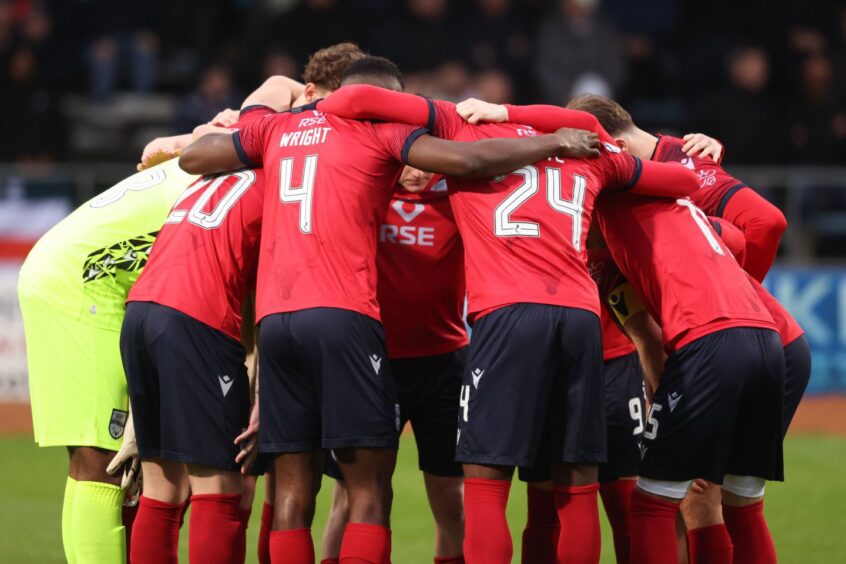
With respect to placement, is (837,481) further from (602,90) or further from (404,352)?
(602,90)

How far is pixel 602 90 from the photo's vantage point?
1465 cm

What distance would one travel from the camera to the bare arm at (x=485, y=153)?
514 cm

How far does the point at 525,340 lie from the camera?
16.6ft

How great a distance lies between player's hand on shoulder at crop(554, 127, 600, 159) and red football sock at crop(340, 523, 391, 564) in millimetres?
1731

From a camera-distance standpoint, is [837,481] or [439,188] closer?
[439,188]

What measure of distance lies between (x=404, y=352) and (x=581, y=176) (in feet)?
4.11

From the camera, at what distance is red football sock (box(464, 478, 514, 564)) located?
16.4 ft

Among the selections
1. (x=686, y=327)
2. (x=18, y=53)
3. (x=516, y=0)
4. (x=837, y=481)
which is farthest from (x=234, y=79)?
(x=686, y=327)

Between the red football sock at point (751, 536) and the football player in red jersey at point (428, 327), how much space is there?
1273 mm

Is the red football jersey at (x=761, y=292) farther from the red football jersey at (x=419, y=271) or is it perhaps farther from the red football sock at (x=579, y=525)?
the red football sock at (x=579, y=525)

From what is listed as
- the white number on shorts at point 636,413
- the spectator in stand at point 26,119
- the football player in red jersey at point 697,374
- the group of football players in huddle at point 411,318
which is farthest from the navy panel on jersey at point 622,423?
the spectator in stand at point 26,119

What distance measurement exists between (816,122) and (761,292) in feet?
29.5

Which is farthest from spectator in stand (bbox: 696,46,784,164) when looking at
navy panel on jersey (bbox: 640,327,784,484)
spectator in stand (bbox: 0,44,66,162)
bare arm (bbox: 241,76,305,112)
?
navy panel on jersey (bbox: 640,327,784,484)

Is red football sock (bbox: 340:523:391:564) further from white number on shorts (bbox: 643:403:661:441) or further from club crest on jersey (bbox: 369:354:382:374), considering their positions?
white number on shorts (bbox: 643:403:661:441)
